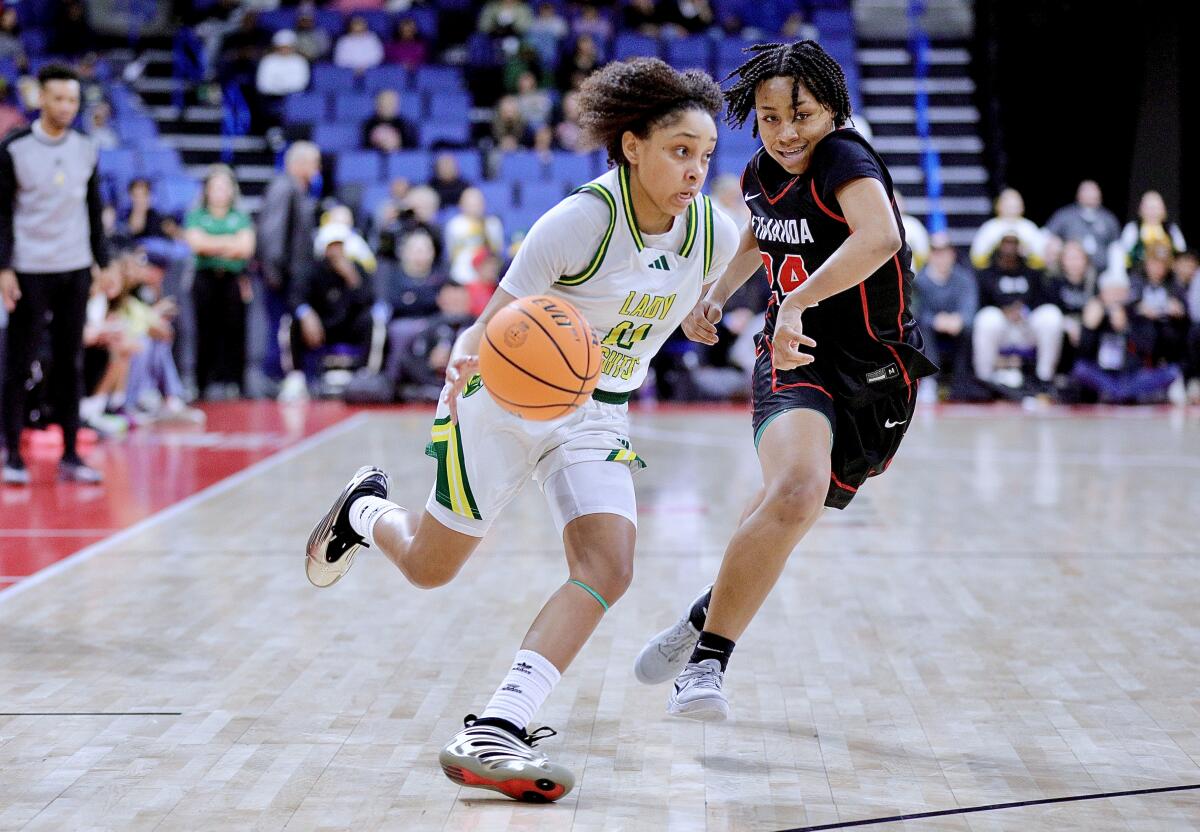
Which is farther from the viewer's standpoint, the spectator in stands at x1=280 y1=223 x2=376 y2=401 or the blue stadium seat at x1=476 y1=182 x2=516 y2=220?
the blue stadium seat at x1=476 y1=182 x2=516 y2=220

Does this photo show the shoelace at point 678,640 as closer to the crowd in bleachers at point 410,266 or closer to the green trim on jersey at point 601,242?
the green trim on jersey at point 601,242

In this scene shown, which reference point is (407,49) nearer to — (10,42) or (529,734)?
(10,42)

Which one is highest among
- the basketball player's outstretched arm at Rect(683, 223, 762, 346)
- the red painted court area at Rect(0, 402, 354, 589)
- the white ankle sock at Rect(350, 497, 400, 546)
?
the basketball player's outstretched arm at Rect(683, 223, 762, 346)

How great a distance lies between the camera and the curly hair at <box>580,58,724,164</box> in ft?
11.7

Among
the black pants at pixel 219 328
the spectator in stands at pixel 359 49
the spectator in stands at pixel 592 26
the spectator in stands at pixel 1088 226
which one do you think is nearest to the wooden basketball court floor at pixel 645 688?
the black pants at pixel 219 328

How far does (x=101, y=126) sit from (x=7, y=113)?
827mm

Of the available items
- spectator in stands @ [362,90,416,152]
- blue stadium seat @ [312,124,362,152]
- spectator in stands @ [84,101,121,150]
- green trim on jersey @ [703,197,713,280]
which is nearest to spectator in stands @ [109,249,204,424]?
spectator in stands @ [84,101,121,150]

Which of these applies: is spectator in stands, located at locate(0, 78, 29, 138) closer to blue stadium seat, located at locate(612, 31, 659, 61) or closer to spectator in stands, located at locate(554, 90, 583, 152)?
spectator in stands, located at locate(554, 90, 583, 152)

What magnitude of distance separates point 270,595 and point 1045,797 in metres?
Result: 2.98

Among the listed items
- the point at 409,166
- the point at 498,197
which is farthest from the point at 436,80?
the point at 498,197

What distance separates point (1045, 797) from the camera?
3.18 meters

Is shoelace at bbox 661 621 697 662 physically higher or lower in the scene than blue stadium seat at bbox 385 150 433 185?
lower

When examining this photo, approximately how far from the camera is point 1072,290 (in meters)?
13.9

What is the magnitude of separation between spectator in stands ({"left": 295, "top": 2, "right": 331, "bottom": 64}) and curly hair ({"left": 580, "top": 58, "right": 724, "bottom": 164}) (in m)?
14.0
